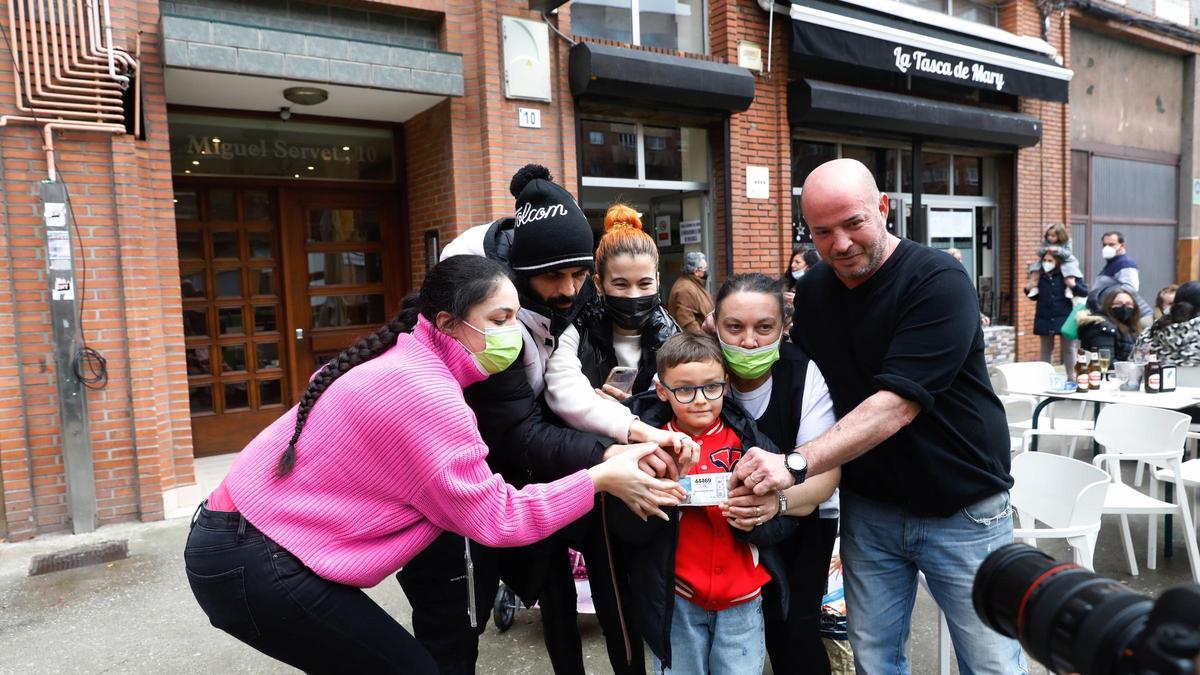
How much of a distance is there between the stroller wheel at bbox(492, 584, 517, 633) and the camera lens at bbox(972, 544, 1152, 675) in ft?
8.39

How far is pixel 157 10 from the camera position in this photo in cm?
504

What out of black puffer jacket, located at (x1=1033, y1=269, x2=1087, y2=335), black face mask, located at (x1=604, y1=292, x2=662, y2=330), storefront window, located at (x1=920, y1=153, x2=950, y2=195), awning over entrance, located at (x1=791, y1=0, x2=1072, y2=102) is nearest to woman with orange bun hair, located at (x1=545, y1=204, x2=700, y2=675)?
black face mask, located at (x1=604, y1=292, x2=662, y2=330)

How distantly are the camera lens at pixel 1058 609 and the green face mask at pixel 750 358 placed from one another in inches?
38.4

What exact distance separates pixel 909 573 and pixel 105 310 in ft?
16.4

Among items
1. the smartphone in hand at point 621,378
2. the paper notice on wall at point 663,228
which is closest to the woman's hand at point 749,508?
the smartphone in hand at point 621,378

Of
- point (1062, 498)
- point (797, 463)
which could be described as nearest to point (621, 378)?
point (797, 463)

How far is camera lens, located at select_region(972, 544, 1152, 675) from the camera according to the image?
1026mm

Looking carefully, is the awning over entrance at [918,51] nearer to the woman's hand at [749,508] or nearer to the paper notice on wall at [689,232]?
the paper notice on wall at [689,232]

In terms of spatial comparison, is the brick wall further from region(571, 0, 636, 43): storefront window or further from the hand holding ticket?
the hand holding ticket

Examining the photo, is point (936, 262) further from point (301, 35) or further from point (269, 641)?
point (301, 35)

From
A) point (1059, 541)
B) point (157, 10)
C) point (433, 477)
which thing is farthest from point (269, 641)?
point (157, 10)

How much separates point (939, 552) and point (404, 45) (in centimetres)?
544

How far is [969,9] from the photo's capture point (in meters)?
9.99

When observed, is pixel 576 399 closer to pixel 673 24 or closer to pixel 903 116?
pixel 673 24
